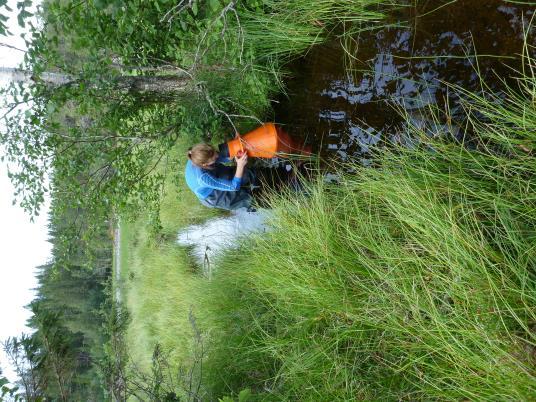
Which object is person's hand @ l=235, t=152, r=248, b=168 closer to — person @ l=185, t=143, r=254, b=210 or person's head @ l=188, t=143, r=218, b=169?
person @ l=185, t=143, r=254, b=210

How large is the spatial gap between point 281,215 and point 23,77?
7.96 feet

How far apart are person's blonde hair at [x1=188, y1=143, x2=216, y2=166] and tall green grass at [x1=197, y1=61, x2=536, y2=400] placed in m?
0.70

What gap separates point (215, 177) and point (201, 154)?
263 mm

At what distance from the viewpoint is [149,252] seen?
6207 mm

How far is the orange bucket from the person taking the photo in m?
3.51

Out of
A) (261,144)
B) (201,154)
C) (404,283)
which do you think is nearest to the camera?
(404,283)

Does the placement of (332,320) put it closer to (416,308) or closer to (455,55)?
(416,308)

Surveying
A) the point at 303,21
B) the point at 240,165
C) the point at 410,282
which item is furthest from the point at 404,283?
the point at 303,21

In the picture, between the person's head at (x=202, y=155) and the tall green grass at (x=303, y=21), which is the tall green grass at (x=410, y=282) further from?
the tall green grass at (x=303, y=21)

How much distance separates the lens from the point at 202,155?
10.4 feet

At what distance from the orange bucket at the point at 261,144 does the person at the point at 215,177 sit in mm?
105

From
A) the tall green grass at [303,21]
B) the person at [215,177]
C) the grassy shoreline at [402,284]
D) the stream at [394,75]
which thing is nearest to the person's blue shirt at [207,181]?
the person at [215,177]

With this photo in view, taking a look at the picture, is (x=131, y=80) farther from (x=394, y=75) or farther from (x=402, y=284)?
(x=402, y=284)

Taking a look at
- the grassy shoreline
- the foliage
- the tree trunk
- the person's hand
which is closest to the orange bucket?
the person's hand
